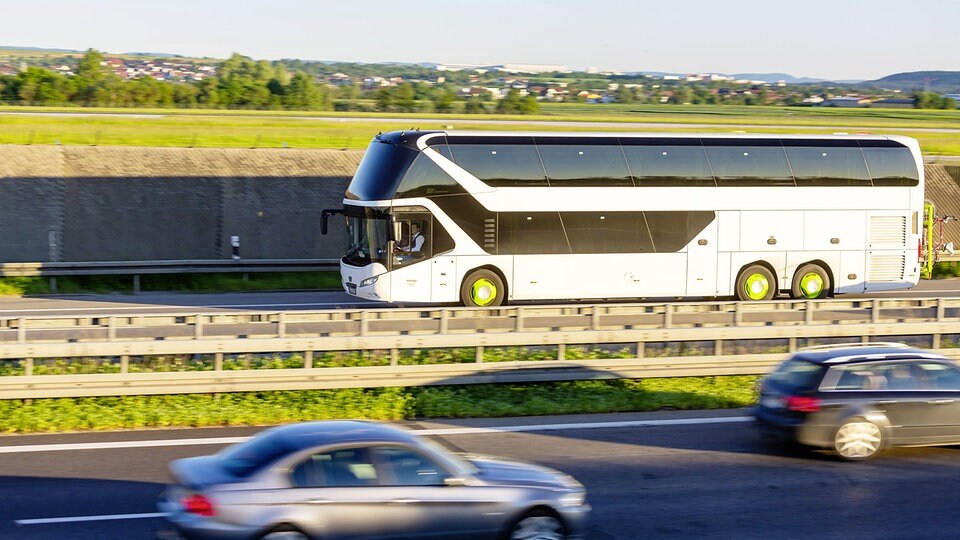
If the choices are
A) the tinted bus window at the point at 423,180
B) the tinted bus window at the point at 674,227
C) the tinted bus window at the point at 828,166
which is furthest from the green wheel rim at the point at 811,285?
the tinted bus window at the point at 423,180

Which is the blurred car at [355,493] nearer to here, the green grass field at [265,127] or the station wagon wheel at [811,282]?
the station wagon wheel at [811,282]

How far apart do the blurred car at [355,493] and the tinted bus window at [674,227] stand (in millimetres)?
14817

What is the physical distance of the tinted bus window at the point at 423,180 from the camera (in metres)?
22.0

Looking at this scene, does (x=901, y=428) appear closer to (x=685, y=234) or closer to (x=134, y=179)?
(x=685, y=234)

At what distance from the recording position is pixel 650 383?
16.1 meters

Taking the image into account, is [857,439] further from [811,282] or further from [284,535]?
[811,282]

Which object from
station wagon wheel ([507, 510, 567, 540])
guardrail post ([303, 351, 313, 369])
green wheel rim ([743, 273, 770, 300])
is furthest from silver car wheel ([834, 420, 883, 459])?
green wheel rim ([743, 273, 770, 300])

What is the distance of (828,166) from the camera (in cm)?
2444

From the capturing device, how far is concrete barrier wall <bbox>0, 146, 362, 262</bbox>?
29406 mm

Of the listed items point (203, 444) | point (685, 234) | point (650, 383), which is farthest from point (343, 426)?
point (685, 234)

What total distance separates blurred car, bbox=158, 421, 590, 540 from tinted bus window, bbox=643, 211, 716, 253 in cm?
1482

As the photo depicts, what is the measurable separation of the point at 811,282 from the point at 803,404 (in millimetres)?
12925

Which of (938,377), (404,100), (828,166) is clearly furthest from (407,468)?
(404,100)

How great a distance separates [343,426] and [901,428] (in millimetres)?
6921
